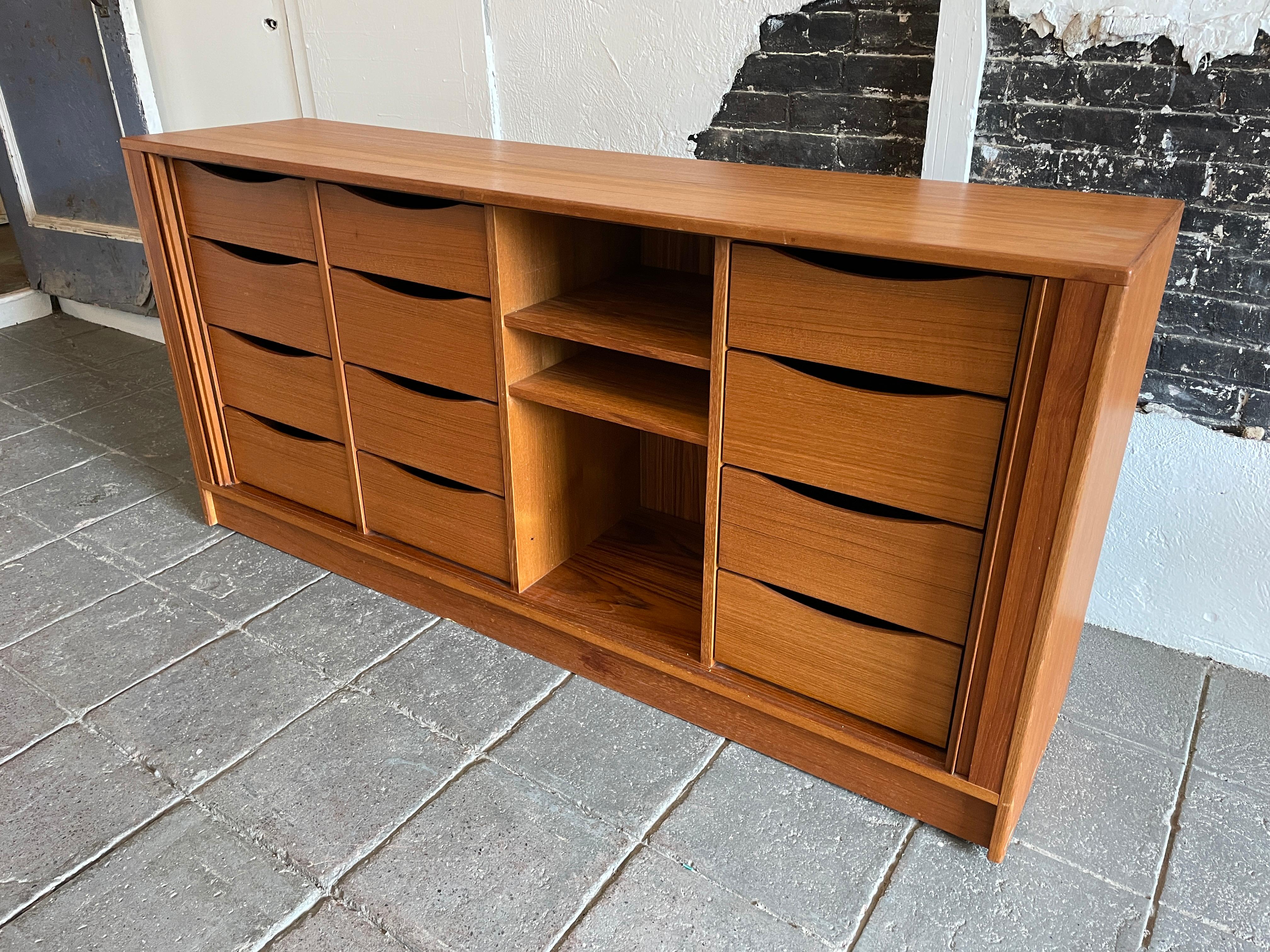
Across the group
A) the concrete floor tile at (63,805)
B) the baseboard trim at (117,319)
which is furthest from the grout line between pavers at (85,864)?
the baseboard trim at (117,319)

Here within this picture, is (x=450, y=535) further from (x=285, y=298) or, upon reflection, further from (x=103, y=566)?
(x=103, y=566)

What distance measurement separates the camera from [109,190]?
10.7ft

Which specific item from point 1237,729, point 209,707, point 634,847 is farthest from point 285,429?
point 1237,729

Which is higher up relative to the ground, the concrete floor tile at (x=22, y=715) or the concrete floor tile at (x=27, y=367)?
the concrete floor tile at (x=27, y=367)

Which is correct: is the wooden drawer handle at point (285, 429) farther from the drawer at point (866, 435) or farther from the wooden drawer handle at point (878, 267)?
the wooden drawer handle at point (878, 267)

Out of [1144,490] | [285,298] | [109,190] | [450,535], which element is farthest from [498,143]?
[109,190]

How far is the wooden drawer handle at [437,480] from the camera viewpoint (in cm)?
185

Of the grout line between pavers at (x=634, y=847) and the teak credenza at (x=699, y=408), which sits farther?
the grout line between pavers at (x=634, y=847)

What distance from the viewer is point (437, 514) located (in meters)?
1.92

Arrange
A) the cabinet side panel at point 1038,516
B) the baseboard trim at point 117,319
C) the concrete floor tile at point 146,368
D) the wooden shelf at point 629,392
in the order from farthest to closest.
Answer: the baseboard trim at point 117,319 → the concrete floor tile at point 146,368 → the wooden shelf at point 629,392 → the cabinet side panel at point 1038,516

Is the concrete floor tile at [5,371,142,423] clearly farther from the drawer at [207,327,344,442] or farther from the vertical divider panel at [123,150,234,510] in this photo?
the drawer at [207,327,344,442]

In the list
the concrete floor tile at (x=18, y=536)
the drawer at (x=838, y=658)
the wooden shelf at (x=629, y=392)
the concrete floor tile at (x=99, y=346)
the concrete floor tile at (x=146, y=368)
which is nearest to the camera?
the drawer at (x=838, y=658)

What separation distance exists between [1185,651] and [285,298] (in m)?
1.99

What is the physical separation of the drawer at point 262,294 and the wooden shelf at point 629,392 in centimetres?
53
